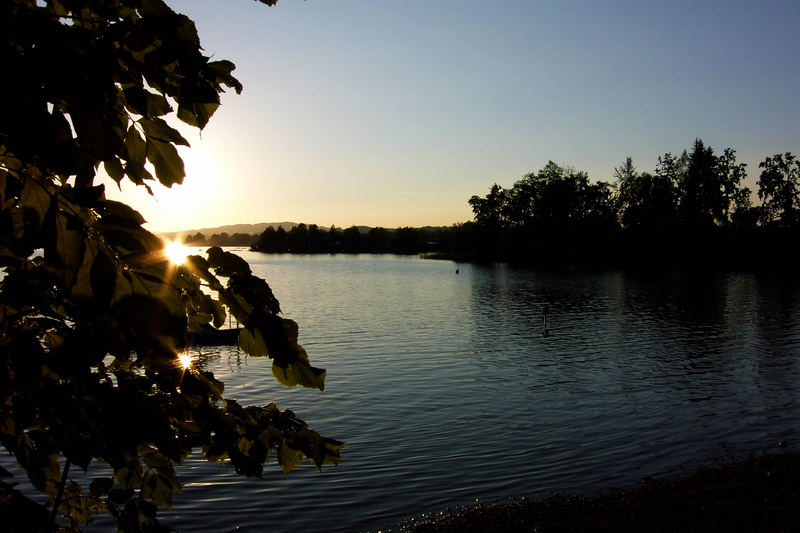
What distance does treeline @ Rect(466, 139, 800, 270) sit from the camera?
108 meters

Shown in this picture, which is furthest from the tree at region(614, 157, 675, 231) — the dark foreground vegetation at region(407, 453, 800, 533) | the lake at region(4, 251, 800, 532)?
the dark foreground vegetation at region(407, 453, 800, 533)

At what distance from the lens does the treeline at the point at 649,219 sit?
10806cm

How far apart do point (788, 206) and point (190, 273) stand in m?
129

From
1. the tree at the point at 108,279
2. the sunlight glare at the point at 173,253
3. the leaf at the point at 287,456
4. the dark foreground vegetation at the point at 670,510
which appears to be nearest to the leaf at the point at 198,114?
the tree at the point at 108,279

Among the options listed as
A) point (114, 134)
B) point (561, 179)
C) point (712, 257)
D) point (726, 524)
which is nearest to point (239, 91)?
point (114, 134)

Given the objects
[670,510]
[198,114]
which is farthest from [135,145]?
[670,510]

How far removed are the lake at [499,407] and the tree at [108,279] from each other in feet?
33.4

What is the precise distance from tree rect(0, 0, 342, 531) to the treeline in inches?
4617

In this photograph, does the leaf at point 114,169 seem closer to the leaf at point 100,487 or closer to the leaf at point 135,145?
the leaf at point 135,145

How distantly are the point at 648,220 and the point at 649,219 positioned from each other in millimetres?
426

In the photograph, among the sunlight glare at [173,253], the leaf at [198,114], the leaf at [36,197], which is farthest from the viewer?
the leaf at [198,114]

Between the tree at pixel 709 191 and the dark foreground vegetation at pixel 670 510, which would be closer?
the dark foreground vegetation at pixel 670 510

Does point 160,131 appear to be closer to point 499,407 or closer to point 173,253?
point 173,253

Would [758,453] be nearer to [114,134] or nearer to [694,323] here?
[114,134]
